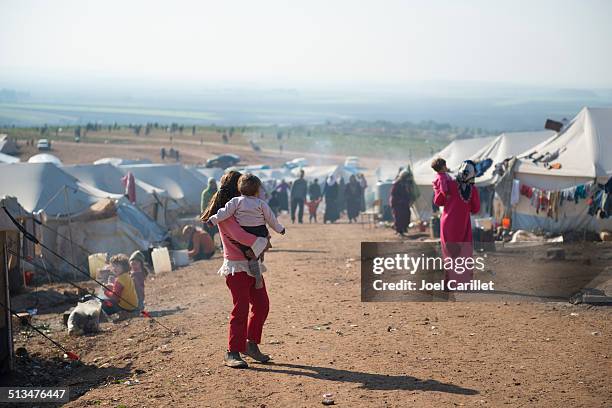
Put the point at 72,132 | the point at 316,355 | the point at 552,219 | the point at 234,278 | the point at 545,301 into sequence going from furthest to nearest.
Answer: the point at 72,132 → the point at 552,219 → the point at 545,301 → the point at 316,355 → the point at 234,278

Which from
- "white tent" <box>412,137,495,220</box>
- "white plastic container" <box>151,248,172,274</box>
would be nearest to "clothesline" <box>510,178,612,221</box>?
"white tent" <box>412,137,495,220</box>

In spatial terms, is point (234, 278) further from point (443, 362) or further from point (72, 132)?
point (72, 132)

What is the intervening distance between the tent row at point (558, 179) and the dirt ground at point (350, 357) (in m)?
7.47

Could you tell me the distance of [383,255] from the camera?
13023 millimetres

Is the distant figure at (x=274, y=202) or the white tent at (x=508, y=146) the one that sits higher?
the white tent at (x=508, y=146)

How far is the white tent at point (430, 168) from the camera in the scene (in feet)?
71.4

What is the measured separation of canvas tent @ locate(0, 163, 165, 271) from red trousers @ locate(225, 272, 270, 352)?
10153 millimetres

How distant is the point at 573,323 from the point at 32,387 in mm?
4704

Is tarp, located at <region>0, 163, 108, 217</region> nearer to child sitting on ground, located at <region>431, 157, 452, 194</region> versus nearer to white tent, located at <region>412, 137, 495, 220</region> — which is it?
white tent, located at <region>412, 137, 495, 220</region>

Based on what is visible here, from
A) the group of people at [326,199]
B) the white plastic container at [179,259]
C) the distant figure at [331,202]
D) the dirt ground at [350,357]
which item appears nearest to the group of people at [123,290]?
the dirt ground at [350,357]

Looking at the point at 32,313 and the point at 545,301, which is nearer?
the point at 545,301

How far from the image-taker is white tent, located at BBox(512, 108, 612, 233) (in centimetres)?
1708

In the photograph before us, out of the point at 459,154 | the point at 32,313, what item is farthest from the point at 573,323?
the point at 459,154

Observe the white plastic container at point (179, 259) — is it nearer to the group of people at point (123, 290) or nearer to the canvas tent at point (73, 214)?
the canvas tent at point (73, 214)
